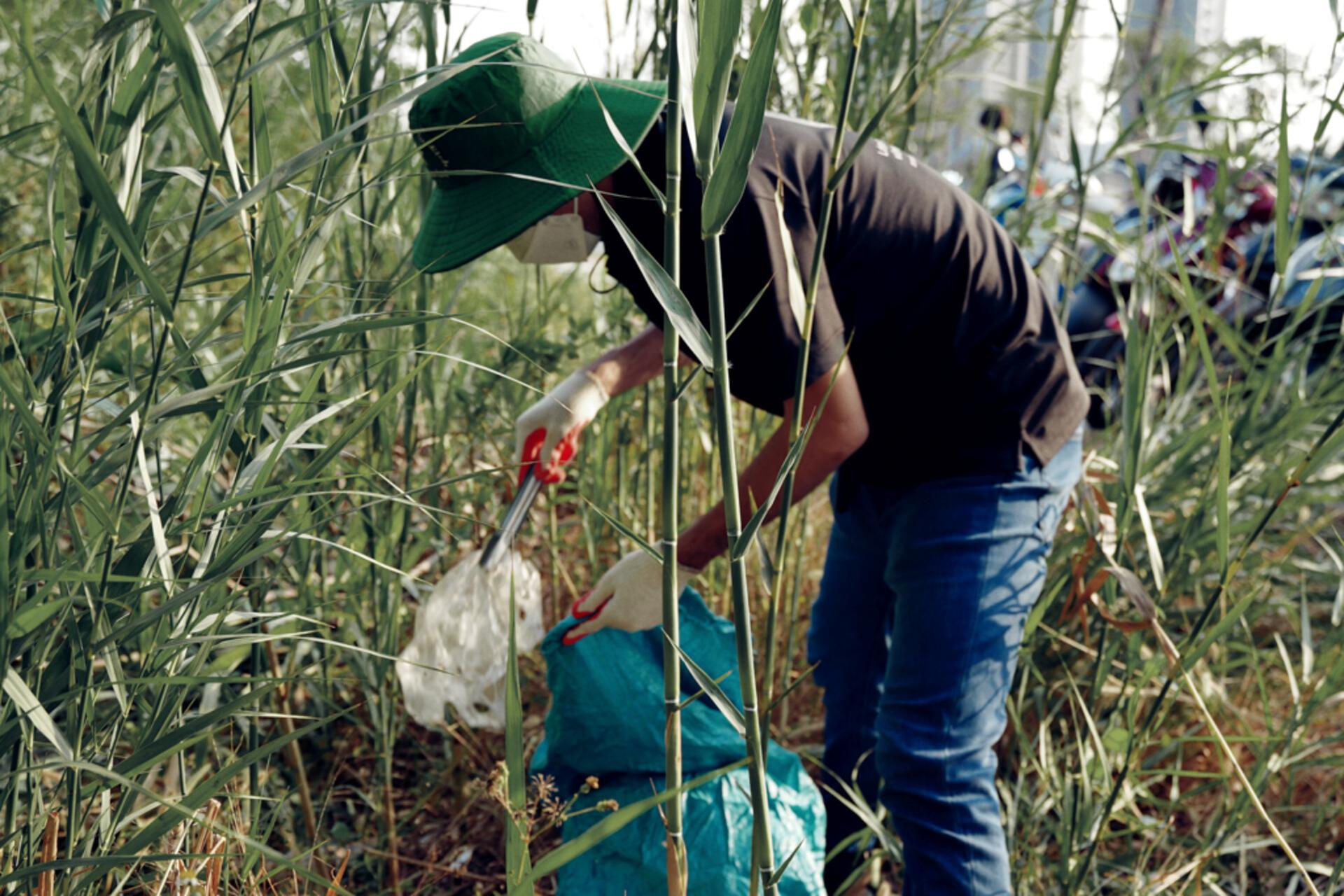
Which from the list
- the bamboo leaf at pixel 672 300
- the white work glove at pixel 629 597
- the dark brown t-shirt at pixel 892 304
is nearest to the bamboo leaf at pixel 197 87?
the bamboo leaf at pixel 672 300

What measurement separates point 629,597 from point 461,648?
0.27 m

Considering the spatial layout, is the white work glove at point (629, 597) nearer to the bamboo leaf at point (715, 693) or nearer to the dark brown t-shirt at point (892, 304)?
the dark brown t-shirt at point (892, 304)

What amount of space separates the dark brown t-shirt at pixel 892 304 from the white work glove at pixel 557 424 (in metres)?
0.23

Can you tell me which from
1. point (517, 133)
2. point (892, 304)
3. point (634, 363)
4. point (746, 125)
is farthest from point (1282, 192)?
point (634, 363)

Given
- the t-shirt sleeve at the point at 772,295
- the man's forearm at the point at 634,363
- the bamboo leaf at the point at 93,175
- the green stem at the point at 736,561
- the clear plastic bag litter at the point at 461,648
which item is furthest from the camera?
the man's forearm at the point at 634,363

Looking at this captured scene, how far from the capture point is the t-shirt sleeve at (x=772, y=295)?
116 cm

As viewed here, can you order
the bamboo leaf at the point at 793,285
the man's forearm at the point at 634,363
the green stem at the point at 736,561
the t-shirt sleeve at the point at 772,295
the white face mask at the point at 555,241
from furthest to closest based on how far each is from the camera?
the man's forearm at the point at 634,363 < the white face mask at the point at 555,241 < the t-shirt sleeve at the point at 772,295 < the bamboo leaf at the point at 793,285 < the green stem at the point at 736,561

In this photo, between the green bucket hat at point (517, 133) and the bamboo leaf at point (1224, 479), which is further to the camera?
the green bucket hat at point (517, 133)

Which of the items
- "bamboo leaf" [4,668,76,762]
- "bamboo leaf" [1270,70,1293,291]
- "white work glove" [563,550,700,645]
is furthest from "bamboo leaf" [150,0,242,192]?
"bamboo leaf" [1270,70,1293,291]

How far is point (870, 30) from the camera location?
186 centimetres

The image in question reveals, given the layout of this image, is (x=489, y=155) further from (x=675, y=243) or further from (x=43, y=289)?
(x=43, y=289)

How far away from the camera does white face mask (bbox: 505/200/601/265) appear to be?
1.33 m

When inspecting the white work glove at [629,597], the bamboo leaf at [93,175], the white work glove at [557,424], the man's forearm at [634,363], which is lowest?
the white work glove at [629,597]

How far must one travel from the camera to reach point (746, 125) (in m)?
0.68
